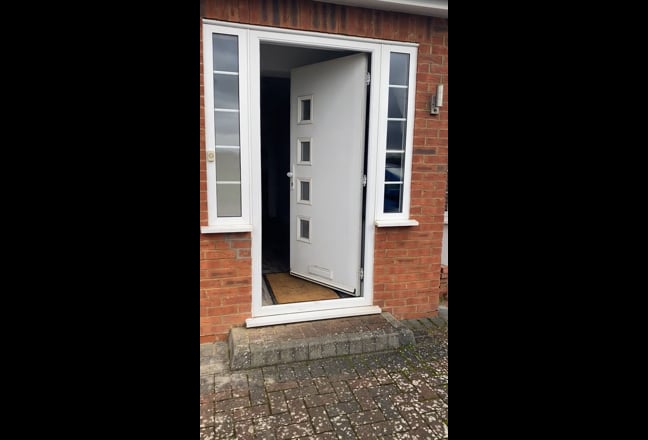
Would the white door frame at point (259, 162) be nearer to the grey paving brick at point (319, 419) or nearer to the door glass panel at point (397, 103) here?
the door glass panel at point (397, 103)

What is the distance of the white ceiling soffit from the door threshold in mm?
2500

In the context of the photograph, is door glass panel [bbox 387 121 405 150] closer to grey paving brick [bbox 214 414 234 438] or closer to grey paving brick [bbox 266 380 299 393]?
grey paving brick [bbox 266 380 299 393]

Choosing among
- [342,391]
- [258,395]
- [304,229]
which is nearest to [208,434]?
[258,395]

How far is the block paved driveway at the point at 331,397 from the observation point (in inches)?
83.2

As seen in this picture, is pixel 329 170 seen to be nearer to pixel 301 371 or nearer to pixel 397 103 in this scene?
pixel 397 103

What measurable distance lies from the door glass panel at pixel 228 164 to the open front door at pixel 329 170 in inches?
37.6

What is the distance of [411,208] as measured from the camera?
3.41m

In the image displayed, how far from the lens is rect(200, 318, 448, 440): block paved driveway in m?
2.11

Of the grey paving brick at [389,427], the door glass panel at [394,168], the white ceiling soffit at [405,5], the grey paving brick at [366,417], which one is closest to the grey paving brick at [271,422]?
the grey paving brick at [366,417]

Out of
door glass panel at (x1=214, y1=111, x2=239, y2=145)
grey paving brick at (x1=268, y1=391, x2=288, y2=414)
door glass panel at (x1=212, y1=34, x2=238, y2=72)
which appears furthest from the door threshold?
door glass panel at (x1=212, y1=34, x2=238, y2=72)
